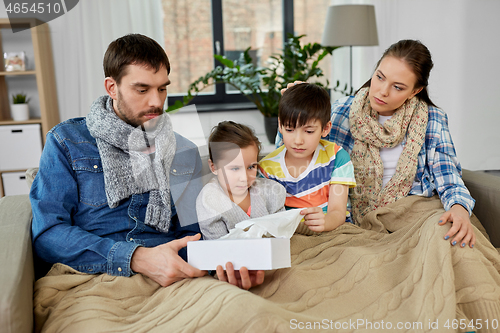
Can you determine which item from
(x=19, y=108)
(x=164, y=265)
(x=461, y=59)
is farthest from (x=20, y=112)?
(x=461, y=59)

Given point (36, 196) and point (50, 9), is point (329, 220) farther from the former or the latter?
point (50, 9)

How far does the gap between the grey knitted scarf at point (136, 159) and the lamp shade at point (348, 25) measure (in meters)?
2.01

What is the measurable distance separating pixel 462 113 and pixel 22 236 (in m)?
3.32

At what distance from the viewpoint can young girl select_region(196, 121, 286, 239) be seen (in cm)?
124

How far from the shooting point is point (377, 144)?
1531 mm

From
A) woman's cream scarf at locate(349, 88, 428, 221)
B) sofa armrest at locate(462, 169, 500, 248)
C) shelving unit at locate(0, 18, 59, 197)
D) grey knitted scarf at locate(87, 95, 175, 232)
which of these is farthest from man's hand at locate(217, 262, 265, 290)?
→ shelving unit at locate(0, 18, 59, 197)

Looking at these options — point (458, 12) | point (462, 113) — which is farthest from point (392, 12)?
point (462, 113)

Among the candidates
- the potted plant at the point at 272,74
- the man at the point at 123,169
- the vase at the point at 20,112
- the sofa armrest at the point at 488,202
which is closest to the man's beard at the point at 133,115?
the man at the point at 123,169

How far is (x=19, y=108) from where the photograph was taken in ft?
9.89

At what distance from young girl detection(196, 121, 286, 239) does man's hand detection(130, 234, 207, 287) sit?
5.7 inches

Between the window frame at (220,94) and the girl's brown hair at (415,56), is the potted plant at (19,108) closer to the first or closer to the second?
the window frame at (220,94)

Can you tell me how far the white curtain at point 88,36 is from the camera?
320 centimetres

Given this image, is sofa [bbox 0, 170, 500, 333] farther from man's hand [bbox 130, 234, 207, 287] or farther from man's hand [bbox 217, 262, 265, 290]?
man's hand [bbox 217, 262, 265, 290]

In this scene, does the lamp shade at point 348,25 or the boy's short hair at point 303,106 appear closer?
the boy's short hair at point 303,106
